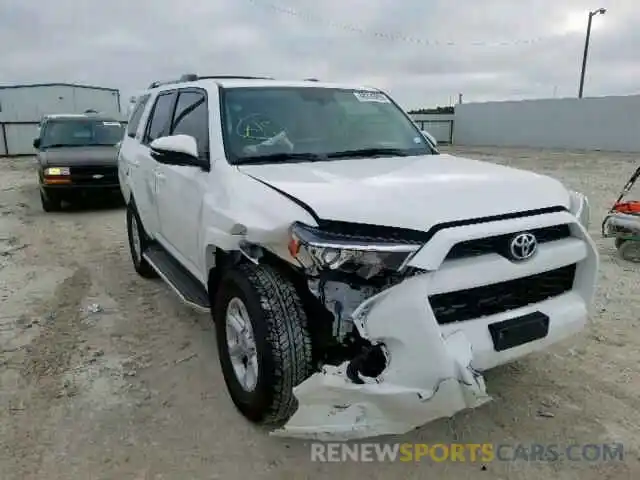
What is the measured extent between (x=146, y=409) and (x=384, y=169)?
6.35 feet

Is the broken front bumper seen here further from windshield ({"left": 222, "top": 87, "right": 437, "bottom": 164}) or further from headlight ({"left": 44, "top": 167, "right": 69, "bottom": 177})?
headlight ({"left": 44, "top": 167, "right": 69, "bottom": 177})

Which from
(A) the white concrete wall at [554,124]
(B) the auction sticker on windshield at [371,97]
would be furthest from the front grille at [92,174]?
(A) the white concrete wall at [554,124]

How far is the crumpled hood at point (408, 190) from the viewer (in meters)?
2.44

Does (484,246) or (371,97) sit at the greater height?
(371,97)

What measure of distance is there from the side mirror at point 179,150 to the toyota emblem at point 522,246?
1.90 m

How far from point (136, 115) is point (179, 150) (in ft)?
9.65

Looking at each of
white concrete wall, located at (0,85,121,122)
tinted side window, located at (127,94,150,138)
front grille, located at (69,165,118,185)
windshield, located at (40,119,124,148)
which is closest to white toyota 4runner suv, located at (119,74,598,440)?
tinted side window, located at (127,94,150,138)

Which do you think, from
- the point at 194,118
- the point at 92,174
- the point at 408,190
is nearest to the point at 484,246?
the point at 408,190

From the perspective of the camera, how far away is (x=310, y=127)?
152 inches

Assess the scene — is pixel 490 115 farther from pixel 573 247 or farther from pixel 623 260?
pixel 573 247

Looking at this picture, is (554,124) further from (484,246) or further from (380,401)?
(380,401)

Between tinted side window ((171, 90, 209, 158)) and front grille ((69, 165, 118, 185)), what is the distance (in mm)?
6080

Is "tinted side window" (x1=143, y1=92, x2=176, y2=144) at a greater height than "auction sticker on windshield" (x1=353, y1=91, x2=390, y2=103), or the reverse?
"auction sticker on windshield" (x1=353, y1=91, x2=390, y2=103)

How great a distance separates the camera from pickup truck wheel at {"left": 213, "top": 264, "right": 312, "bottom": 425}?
8.48 feet
